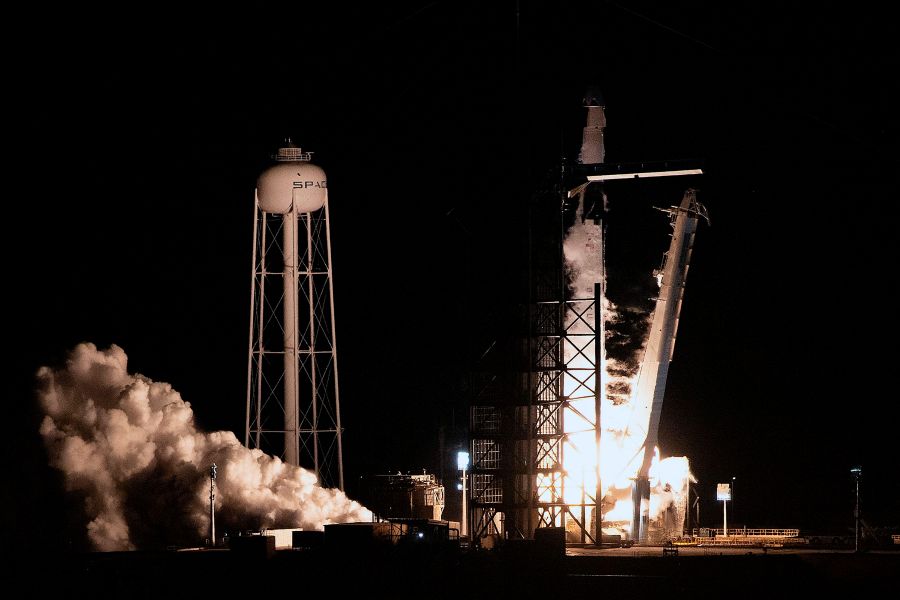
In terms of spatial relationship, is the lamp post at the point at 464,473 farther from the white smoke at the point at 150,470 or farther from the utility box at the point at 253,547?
the utility box at the point at 253,547

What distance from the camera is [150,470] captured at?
6031cm

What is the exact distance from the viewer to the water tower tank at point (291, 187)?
6156cm

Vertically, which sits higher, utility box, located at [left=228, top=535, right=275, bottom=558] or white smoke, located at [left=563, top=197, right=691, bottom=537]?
white smoke, located at [left=563, top=197, right=691, bottom=537]

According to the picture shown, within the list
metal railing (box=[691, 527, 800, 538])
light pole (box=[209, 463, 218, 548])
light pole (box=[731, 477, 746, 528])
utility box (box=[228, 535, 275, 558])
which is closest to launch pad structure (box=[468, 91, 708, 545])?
metal railing (box=[691, 527, 800, 538])

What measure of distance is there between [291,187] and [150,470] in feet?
32.9

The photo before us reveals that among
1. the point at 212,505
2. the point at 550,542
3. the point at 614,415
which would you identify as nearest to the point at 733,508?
the point at 614,415

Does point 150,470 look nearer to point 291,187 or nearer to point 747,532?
point 291,187

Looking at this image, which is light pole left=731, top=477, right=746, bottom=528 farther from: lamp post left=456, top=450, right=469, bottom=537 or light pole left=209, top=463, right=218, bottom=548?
light pole left=209, top=463, right=218, bottom=548

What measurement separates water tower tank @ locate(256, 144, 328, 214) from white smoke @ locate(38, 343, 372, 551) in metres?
7.15

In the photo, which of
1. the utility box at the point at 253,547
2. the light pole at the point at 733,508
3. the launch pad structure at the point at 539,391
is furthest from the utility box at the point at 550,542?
the light pole at the point at 733,508

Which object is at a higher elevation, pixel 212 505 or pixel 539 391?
pixel 539 391

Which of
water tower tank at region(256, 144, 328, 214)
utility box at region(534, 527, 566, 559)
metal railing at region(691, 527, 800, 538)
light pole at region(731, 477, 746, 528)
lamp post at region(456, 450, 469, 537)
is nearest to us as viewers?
utility box at region(534, 527, 566, 559)

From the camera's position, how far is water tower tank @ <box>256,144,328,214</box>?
6156 cm

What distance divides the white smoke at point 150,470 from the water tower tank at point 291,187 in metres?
7.15
